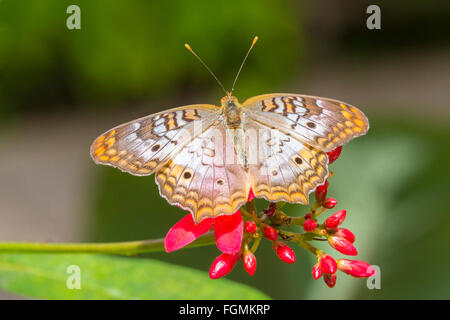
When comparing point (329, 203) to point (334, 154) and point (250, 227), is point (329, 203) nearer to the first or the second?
point (334, 154)

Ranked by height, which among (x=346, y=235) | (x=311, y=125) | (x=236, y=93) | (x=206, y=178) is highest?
(x=311, y=125)

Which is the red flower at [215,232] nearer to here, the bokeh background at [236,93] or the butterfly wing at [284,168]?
the butterfly wing at [284,168]

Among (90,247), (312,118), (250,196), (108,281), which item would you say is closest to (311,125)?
(312,118)

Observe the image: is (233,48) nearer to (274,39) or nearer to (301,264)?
(274,39)

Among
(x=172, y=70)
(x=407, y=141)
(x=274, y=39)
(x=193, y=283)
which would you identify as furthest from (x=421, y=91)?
(x=193, y=283)

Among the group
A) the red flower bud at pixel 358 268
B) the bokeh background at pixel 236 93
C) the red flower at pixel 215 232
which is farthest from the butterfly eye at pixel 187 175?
the bokeh background at pixel 236 93

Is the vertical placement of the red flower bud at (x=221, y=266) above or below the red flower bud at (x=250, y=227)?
below

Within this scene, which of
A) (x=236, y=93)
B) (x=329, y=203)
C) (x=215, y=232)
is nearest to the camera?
(x=215, y=232)
